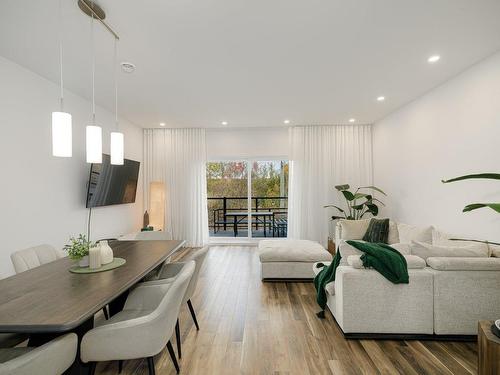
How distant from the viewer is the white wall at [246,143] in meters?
6.15

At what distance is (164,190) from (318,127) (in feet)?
12.3

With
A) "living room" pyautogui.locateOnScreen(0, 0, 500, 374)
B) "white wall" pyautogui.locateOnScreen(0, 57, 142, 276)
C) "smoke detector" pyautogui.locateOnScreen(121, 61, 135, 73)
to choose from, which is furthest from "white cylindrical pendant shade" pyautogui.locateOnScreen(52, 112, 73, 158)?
"white wall" pyautogui.locateOnScreen(0, 57, 142, 276)

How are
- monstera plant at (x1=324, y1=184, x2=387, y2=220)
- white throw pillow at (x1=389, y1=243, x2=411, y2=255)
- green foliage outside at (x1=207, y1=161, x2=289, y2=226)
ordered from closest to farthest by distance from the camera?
1. white throw pillow at (x1=389, y1=243, x2=411, y2=255)
2. monstera plant at (x1=324, y1=184, x2=387, y2=220)
3. green foliage outside at (x1=207, y1=161, x2=289, y2=226)

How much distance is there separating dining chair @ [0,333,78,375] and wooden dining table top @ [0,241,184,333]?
10 centimetres

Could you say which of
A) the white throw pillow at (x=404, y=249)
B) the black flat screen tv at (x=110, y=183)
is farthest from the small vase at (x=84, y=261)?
the white throw pillow at (x=404, y=249)

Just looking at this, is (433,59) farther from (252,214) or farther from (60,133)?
(252,214)

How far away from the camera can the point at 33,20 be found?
7.34 feet

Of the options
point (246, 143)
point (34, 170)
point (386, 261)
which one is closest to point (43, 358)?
point (386, 261)

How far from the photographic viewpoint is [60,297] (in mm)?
1521

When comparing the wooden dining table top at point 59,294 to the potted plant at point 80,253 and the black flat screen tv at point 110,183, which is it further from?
the black flat screen tv at point 110,183

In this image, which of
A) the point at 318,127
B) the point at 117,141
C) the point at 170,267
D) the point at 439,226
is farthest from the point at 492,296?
the point at 318,127

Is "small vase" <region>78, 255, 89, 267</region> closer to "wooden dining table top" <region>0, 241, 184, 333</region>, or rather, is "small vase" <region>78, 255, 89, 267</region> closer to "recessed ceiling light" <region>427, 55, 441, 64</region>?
"wooden dining table top" <region>0, 241, 184, 333</region>

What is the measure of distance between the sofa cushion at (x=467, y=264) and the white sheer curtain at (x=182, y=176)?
4.64 m

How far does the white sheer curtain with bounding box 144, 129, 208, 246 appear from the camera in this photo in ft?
19.9
